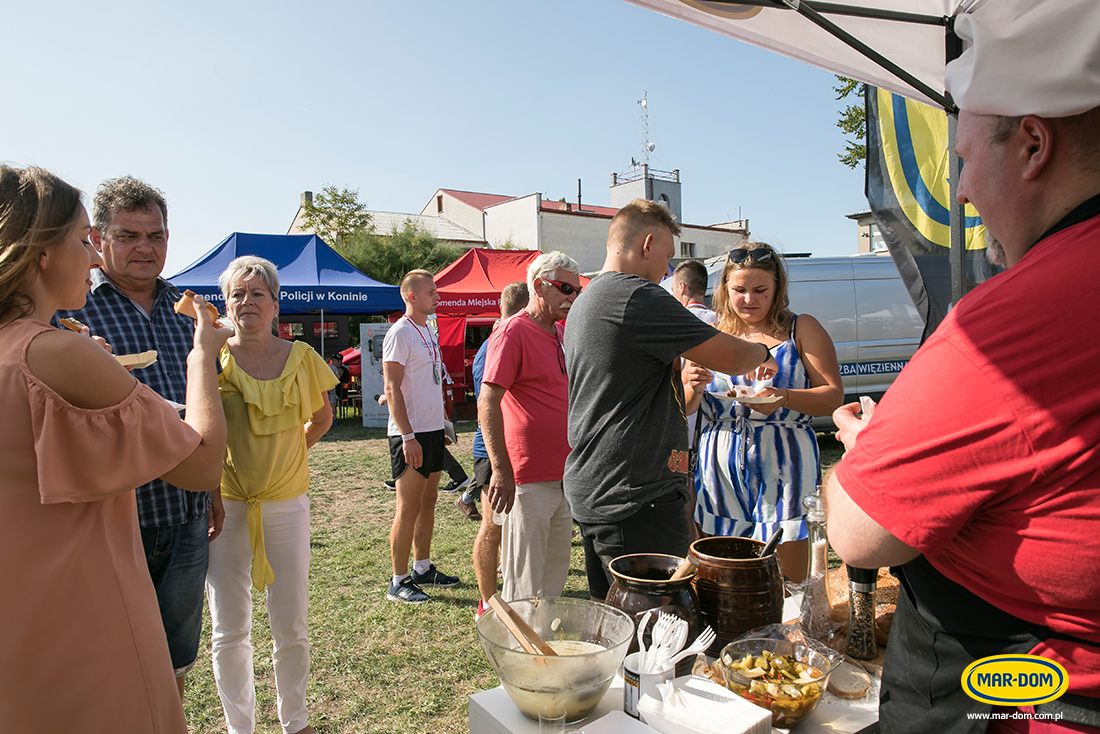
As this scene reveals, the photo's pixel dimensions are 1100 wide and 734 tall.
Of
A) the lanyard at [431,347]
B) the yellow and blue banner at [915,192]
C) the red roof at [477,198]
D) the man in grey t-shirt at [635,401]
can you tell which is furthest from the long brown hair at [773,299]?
the red roof at [477,198]

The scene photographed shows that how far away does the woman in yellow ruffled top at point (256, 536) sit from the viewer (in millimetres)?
2580

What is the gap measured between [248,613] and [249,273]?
1436 millimetres

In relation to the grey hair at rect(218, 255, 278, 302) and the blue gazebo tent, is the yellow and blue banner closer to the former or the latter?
the grey hair at rect(218, 255, 278, 302)

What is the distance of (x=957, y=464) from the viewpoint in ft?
2.66

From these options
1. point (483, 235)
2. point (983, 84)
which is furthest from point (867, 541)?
point (483, 235)

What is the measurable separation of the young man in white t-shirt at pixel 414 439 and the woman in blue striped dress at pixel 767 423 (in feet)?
6.60

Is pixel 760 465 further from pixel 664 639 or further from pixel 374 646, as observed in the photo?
pixel 374 646

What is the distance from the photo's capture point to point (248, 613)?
2.64 meters

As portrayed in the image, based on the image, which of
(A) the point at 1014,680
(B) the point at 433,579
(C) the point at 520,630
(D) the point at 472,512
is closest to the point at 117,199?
(C) the point at 520,630

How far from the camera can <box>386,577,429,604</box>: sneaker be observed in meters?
4.14

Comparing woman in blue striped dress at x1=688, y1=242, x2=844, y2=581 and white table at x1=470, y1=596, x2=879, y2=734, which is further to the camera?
woman in blue striped dress at x1=688, y1=242, x2=844, y2=581

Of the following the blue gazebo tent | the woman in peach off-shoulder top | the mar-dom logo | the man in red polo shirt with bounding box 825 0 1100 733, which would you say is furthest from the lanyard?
the blue gazebo tent

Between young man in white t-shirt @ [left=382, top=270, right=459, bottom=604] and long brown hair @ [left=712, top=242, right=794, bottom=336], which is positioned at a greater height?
long brown hair @ [left=712, top=242, right=794, bottom=336]

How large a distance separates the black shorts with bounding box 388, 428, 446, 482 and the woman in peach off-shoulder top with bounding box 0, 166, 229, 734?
Result: 2857 millimetres
